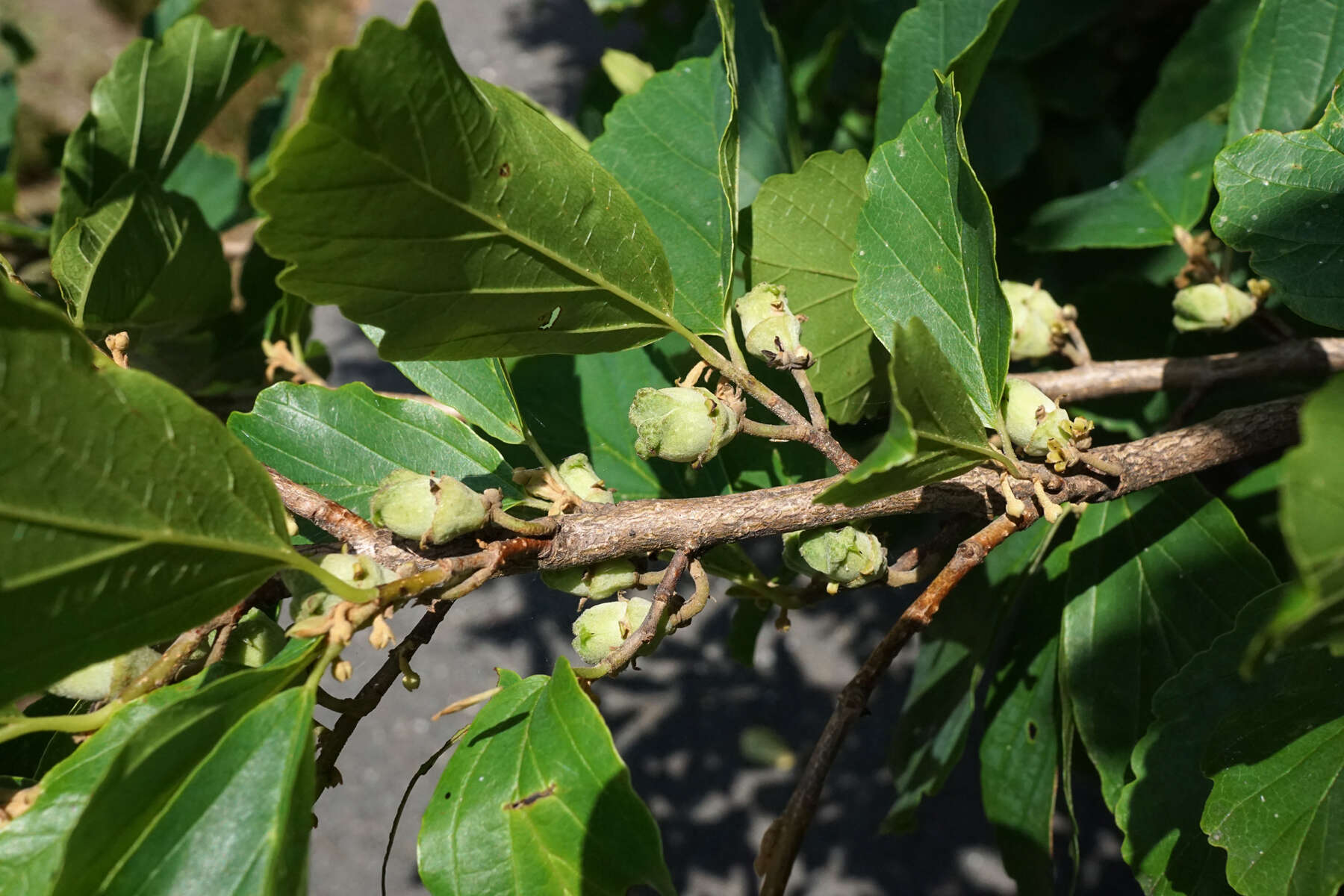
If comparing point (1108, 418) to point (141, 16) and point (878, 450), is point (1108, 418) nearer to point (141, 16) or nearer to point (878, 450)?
point (878, 450)

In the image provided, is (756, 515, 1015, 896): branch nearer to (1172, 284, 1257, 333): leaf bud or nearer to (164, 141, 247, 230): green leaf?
(1172, 284, 1257, 333): leaf bud

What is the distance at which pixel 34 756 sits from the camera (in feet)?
3.90

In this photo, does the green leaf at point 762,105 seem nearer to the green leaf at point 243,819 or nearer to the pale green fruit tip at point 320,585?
the pale green fruit tip at point 320,585

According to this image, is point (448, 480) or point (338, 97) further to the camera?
point (448, 480)

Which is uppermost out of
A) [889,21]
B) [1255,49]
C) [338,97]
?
[338,97]

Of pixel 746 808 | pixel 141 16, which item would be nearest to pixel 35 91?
pixel 141 16

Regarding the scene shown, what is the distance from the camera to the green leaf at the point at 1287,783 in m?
1.08

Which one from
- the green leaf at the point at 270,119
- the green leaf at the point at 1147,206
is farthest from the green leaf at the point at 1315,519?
the green leaf at the point at 270,119

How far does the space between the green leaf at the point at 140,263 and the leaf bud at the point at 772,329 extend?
1.04 meters

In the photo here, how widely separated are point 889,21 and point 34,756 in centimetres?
220

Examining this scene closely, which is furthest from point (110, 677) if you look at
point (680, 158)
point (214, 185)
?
point (214, 185)

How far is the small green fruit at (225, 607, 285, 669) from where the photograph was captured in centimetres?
108

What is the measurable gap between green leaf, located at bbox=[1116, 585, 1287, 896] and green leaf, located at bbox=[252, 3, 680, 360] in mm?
880

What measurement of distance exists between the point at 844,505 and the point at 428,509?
1.47 feet
